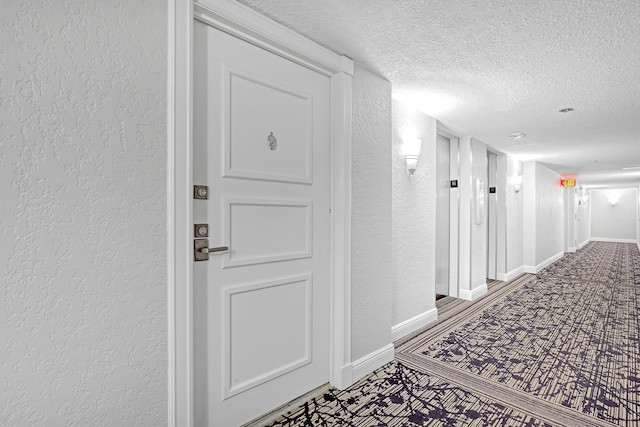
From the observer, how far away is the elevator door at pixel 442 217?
14.1 feet

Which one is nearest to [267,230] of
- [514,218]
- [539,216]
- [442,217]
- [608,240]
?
[442,217]

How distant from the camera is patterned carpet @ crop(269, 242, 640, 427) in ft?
6.17

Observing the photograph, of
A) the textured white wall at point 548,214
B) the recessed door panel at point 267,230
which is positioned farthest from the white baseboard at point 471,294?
the recessed door panel at point 267,230

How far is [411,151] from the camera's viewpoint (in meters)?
3.12

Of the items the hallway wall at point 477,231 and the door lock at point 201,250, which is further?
the hallway wall at point 477,231

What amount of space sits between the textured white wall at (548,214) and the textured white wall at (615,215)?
746 centimetres

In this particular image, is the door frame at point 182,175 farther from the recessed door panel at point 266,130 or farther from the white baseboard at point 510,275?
the white baseboard at point 510,275

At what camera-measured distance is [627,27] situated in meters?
1.78

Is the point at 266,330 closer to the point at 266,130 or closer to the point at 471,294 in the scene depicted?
the point at 266,130

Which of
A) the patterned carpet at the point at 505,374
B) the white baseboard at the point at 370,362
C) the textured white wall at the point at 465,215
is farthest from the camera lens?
the textured white wall at the point at 465,215

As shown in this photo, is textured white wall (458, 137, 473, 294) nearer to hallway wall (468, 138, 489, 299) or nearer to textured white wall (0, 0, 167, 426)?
hallway wall (468, 138, 489, 299)

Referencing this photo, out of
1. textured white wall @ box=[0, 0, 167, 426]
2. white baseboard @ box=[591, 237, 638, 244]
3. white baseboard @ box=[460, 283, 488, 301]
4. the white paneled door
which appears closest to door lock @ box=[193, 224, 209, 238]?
the white paneled door

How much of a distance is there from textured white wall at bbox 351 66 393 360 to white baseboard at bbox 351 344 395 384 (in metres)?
0.04

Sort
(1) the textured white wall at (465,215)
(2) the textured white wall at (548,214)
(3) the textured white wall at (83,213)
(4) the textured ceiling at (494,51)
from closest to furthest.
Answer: (3) the textured white wall at (83,213), (4) the textured ceiling at (494,51), (1) the textured white wall at (465,215), (2) the textured white wall at (548,214)
